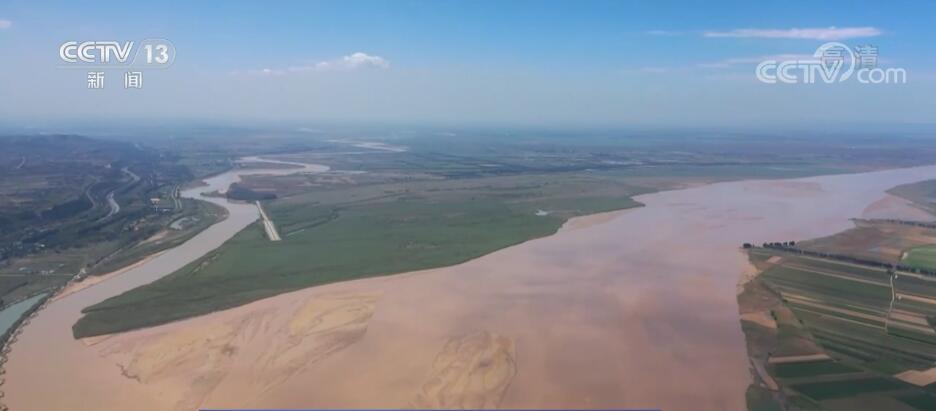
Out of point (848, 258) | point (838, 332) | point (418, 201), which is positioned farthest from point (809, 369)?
point (418, 201)

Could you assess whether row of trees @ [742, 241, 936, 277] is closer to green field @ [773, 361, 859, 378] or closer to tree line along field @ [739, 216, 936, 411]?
tree line along field @ [739, 216, 936, 411]

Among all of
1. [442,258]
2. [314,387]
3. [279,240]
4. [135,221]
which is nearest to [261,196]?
[135,221]

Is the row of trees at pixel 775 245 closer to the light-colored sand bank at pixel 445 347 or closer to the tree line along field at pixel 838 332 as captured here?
the tree line along field at pixel 838 332

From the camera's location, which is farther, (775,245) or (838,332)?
(775,245)

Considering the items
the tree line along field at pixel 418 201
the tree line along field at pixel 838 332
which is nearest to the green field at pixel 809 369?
the tree line along field at pixel 838 332

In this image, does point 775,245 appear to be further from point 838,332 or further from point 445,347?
point 445,347

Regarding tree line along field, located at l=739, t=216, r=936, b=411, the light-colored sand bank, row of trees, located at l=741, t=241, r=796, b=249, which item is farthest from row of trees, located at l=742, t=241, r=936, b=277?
the light-colored sand bank
